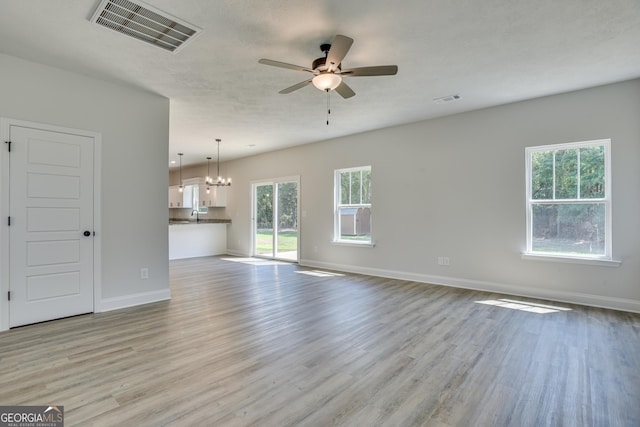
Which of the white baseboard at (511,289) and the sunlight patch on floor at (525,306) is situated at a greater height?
the white baseboard at (511,289)

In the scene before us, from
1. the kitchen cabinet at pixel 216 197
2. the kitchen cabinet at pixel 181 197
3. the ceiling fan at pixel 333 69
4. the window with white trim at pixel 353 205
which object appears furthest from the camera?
the kitchen cabinet at pixel 181 197

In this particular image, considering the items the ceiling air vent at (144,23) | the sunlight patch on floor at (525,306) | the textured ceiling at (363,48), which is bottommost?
the sunlight patch on floor at (525,306)

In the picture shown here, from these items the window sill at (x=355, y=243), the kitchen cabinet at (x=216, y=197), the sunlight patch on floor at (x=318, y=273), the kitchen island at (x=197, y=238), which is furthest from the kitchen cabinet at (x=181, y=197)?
the window sill at (x=355, y=243)

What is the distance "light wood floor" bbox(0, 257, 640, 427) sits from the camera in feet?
6.23

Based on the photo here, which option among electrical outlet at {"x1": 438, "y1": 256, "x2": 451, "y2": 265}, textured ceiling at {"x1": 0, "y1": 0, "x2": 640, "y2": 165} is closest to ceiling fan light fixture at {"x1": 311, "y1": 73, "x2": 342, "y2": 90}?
textured ceiling at {"x1": 0, "y1": 0, "x2": 640, "y2": 165}

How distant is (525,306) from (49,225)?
226 inches

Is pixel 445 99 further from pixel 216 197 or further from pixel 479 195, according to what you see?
pixel 216 197

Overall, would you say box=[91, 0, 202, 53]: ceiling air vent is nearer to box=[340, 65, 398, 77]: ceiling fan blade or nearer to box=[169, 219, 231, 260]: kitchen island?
box=[340, 65, 398, 77]: ceiling fan blade

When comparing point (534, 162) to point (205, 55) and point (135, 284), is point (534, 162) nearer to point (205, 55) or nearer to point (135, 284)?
point (205, 55)

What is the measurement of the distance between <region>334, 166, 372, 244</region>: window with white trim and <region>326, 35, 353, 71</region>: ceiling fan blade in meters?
3.65

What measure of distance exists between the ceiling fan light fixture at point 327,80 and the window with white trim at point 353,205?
345cm

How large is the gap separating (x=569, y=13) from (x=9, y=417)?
4.82 meters

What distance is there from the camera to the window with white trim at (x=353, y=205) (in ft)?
20.8

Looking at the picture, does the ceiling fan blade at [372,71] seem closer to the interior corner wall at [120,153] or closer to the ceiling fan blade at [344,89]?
the ceiling fan blade at [344,89]
